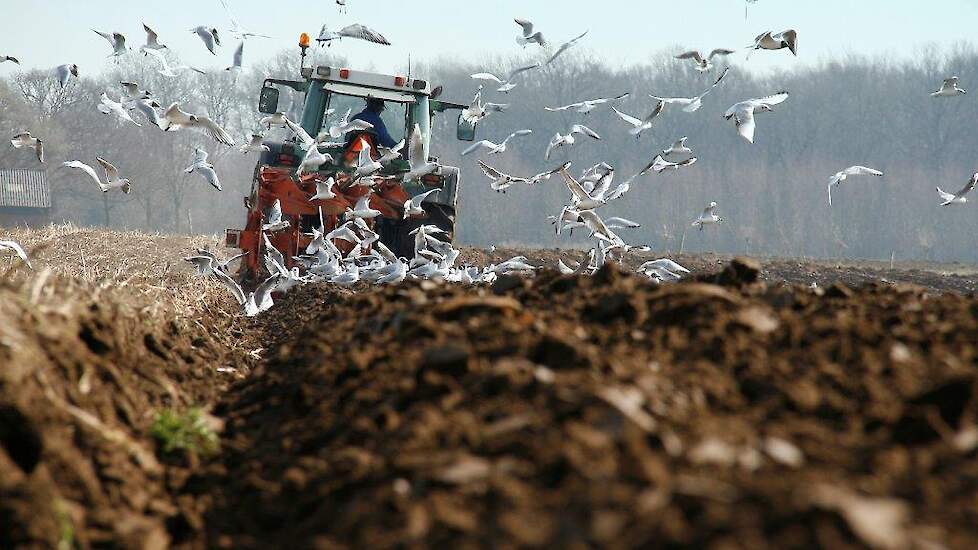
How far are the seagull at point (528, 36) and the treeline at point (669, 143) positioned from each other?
35548 millimetres

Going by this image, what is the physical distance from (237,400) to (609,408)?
9.02 ft

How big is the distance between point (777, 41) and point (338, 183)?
4.44m

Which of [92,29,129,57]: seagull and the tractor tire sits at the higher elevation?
[92,29,129,57]: seagull

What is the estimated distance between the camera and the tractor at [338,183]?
11023mm

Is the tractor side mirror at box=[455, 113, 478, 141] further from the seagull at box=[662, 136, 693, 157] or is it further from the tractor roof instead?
the seagull at box=[662, 136, 693, 157]

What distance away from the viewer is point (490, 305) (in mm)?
4344

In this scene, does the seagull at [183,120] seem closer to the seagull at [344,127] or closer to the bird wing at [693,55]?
the seagull at [344,127]

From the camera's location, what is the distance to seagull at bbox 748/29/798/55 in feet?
30.4

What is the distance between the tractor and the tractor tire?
11 mm

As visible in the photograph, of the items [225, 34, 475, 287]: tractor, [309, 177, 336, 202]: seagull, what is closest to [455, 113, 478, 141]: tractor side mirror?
[225, 34, 475, 287]: tractor

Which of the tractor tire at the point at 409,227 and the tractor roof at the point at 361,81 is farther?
the tractor roof at the point at 361,81

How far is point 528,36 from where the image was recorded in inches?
427

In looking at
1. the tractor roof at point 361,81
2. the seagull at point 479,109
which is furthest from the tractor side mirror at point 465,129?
the tractor roof at point 361,81

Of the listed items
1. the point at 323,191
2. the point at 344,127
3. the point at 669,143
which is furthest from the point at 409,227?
the point at 669,143
